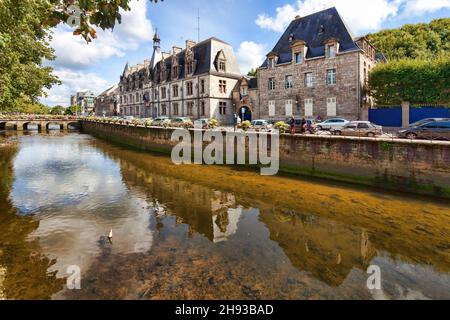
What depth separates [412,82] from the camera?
26.2 meters

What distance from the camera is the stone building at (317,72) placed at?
27.1 meters

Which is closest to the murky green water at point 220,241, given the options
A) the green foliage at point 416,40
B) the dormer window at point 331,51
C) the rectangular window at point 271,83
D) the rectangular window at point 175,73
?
the dormer window at point 331,51

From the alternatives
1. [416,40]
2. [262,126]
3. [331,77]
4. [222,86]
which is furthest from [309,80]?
[416,40]

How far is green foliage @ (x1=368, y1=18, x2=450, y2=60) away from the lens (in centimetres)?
4225

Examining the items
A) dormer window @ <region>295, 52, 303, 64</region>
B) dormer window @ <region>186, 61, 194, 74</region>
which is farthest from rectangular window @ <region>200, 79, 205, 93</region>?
dormer window @ <region>295, 52, 303, 64</region>

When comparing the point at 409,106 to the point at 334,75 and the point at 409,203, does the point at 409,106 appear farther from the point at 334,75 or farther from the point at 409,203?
the point at 409,203

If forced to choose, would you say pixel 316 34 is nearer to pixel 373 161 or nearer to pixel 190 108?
pixel 190 108

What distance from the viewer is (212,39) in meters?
40.4

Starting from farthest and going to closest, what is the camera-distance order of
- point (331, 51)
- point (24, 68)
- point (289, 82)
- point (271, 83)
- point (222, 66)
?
point (222, 66)
point (271, 83)
point (289, 82)
point (331, 51)
point (24, 68)

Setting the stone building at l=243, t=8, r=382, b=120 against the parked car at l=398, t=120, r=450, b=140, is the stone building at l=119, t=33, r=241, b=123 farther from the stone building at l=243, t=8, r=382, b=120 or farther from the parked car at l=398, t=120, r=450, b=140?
the parked car at l=398, t=120, r=450, b=140

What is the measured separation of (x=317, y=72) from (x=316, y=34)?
16.4 ft

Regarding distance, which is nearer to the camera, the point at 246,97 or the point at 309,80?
the point at 309,80

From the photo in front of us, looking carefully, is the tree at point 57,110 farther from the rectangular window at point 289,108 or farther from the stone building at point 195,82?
the rectangular window at point 289,108
